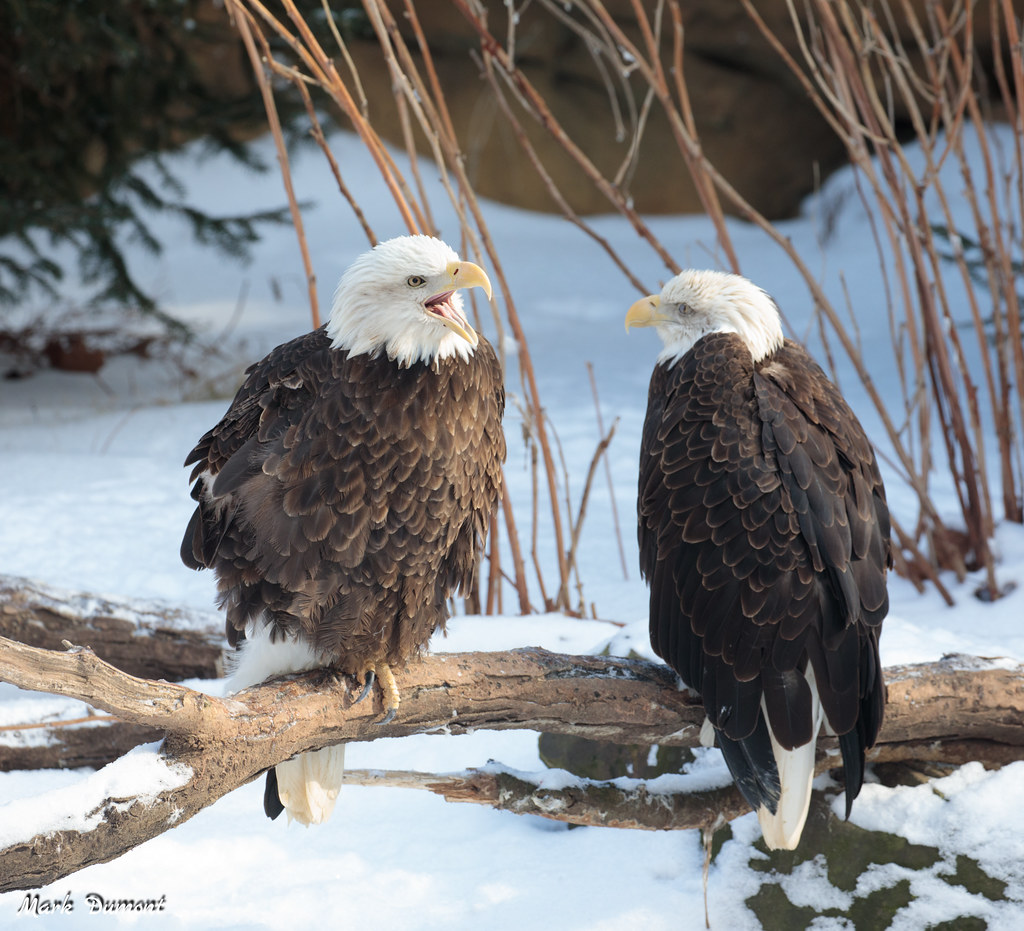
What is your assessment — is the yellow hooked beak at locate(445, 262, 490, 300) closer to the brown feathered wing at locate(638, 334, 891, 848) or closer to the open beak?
the open beak

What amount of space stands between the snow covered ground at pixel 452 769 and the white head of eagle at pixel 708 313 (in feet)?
2.54

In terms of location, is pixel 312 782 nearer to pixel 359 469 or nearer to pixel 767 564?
pixel 359 469

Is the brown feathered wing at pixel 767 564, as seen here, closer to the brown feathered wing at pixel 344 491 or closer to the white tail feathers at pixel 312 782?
the brown feathered wing at pixel 344 491

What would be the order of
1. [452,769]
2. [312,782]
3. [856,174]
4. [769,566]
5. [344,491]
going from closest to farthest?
[344,491] → [769,566] → [312,782] → [452,769] → [856,174]

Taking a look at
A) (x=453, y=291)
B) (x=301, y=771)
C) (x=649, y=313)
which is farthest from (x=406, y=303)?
(x=301, y=771)

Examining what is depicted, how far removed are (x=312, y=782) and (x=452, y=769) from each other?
536mm

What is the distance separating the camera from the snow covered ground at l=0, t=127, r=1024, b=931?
83.7 inches

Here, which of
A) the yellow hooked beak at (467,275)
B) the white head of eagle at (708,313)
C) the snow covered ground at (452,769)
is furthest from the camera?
the white head of eagle at (708,313)

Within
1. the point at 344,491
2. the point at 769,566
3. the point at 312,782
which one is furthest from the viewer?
the point at 312,782

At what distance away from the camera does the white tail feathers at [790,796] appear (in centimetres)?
195

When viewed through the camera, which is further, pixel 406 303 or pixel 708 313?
pixel 708 313

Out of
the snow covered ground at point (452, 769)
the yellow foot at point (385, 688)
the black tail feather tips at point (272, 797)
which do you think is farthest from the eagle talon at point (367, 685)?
the snow covered ground at point (452, 769)

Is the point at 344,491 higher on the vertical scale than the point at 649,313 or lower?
lower

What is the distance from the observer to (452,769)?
260 cm
